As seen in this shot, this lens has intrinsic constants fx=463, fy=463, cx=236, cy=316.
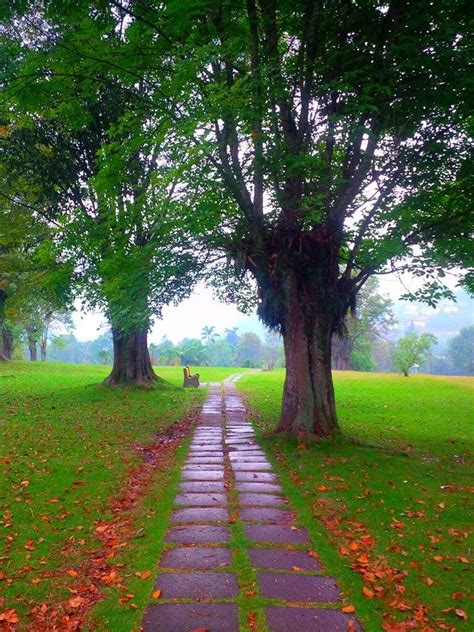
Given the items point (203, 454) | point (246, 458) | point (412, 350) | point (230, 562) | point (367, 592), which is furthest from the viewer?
point (412, 350)

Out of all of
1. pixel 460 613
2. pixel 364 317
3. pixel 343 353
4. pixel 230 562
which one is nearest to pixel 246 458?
pixel 230 562

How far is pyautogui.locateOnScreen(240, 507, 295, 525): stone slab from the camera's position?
5863 millimetres

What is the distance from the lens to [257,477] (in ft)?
25.2

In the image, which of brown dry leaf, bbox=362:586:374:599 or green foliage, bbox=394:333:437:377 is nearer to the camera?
brown dry leaf, bbox=362:586:374:599

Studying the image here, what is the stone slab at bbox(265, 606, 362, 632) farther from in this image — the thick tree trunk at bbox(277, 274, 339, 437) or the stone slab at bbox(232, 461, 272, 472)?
the thick tree trunk at bbox(277, 274, 339, 437)

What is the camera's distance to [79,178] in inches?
695

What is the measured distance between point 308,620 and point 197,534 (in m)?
1.98

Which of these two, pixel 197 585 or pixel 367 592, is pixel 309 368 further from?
pixel 197 585

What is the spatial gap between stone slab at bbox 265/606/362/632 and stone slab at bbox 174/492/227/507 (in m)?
2.62

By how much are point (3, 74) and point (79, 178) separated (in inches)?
430

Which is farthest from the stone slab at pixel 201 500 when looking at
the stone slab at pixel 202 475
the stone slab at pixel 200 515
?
the stone slab at pixel 202 475

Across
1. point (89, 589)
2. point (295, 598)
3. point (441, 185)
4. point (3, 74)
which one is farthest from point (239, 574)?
point (441, 185)

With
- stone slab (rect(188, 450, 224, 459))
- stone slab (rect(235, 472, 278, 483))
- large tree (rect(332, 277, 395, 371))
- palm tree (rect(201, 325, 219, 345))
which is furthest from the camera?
palm tree (rect(201, 325, 219, 345))

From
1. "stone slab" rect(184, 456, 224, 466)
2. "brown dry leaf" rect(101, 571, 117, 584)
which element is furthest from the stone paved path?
"brown dry leaf" rect(101, 571, 117, 584)
